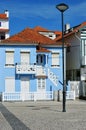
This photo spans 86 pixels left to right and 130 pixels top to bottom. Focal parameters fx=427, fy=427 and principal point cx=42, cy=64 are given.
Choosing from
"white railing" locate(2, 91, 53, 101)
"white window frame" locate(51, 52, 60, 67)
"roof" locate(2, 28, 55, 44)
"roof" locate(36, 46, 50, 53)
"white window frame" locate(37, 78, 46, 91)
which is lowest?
"white railing" locate(2, 91, 53, 101)

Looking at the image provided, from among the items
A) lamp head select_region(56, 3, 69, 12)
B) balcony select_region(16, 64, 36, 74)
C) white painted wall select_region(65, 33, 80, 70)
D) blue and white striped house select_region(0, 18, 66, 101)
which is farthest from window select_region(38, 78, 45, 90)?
lamp head select_region(56, 3, 69, 12)

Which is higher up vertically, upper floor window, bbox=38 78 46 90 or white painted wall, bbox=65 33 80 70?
white painted wall, bbox=65 33 80 70

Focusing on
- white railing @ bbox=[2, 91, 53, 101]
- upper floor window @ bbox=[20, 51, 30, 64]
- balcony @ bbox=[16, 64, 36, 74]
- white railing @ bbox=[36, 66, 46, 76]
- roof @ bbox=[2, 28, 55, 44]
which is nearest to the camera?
white railing @ bbox=[2, 91, 53, 101]

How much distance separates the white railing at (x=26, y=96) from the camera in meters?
39.5

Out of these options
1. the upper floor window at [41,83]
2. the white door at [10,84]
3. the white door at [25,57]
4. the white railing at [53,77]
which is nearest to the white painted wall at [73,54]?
the white railing at [53,77]

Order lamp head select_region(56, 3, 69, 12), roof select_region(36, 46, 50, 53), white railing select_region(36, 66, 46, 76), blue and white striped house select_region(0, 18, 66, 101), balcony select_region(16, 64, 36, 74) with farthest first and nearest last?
roof select_region(36, 46, 50, 53) → white railing select_region(36, 66, 46, 76) → blue and white striped house select_region(0, 18, 66, 101) → balcony select_region(16, 64, 36, 74) → lamp head select_region(56, 3, 69, 12)

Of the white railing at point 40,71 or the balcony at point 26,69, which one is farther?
the white railing at point 40,71

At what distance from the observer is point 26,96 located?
39844 mm

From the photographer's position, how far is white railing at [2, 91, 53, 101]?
3947 centimetres

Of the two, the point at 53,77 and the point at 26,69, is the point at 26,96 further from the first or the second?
the point at 53,77

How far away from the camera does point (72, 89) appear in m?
43.0

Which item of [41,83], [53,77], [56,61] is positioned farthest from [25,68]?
[56,61]

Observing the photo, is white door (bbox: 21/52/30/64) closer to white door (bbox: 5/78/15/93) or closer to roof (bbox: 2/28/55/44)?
roof (bbox: 2/28/55/44)

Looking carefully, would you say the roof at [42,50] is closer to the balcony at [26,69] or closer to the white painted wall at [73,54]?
the balcony at [26,69]
